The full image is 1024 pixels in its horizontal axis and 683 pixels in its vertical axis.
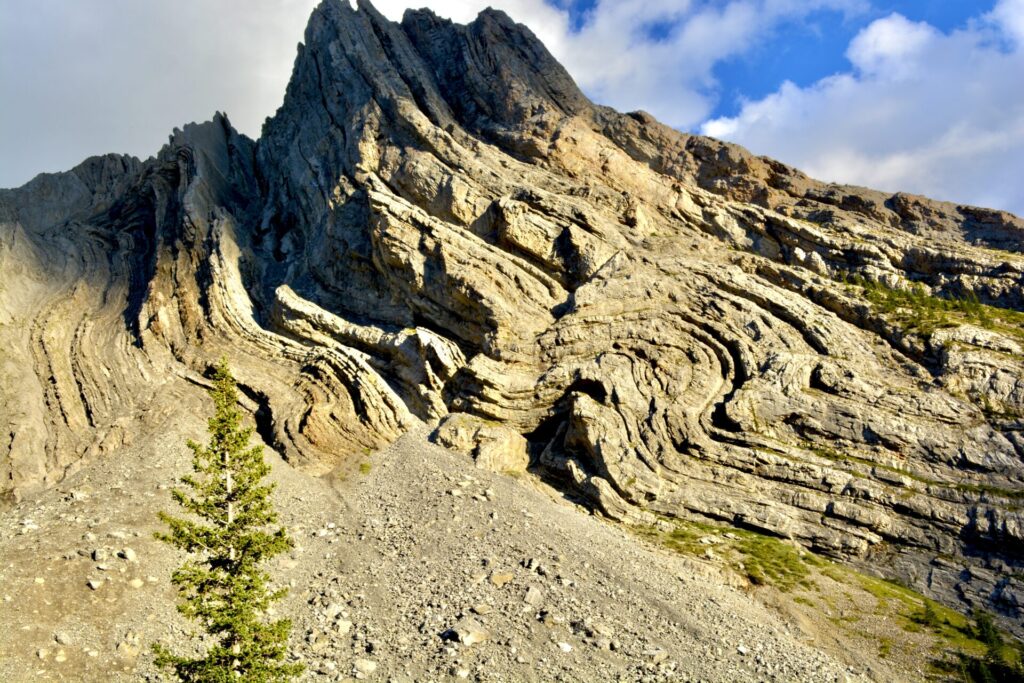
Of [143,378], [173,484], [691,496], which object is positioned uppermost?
[691,496]

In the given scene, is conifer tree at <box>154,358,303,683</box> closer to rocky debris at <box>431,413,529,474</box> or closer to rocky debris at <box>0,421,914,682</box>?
rocky debris at <box>0,421,914,682</box>

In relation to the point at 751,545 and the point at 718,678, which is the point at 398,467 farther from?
the point at 718,678

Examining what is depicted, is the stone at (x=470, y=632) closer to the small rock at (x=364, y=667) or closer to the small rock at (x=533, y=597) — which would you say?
the small rock at (x=533, y=597)

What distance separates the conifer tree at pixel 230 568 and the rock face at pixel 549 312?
18.1m

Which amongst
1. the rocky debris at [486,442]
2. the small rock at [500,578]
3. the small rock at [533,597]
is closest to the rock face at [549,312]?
the rocky debris at [486,442]

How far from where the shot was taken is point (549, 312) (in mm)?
48781

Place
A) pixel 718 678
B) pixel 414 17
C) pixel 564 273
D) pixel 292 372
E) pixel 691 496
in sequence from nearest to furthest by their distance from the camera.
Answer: pixel 718 678
pixel 691 496
pixel 292 372
pixel 564 273
pixel 414 17

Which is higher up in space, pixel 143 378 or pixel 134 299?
pixel 134 299

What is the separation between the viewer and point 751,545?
1352 inches

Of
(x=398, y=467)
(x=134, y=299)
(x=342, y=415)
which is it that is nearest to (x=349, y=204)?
(x=134, y=299)

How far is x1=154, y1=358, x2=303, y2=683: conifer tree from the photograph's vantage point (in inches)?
813

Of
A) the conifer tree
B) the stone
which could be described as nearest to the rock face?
the stone

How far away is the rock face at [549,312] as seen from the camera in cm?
3712

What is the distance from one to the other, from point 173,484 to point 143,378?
1349 centimetres
